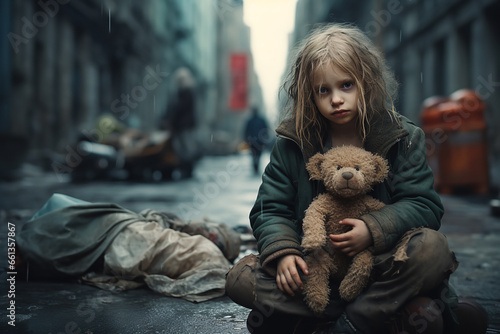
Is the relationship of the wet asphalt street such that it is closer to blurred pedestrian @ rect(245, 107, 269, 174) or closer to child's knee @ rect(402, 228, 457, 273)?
child's knee @ rect(402, 228, 457, 273)

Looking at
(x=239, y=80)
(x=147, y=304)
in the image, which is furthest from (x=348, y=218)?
(x=239, y=80)

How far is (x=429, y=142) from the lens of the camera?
28.8 ft

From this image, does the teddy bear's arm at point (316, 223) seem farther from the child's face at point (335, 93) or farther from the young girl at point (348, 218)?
the child's face at point (335, 93)

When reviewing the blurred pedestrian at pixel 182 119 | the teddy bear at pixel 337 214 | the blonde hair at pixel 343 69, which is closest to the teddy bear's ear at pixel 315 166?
the teddy bear at pixel 337 214

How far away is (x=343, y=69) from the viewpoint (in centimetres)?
207

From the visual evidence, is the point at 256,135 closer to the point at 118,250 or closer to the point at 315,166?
the point at 118,250

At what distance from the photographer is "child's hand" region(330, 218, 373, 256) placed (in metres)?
1.88

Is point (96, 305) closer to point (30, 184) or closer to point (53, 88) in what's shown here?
point (30, 184)

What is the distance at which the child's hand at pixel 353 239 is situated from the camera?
188 cm

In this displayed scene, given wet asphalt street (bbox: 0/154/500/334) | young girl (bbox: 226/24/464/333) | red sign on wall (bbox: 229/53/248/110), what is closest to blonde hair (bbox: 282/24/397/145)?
young girl (bbox: 226/24/464/333)

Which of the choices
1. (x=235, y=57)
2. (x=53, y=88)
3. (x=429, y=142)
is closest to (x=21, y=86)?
(x=53, y=88)

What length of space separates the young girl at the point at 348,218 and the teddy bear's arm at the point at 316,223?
2.0 inches

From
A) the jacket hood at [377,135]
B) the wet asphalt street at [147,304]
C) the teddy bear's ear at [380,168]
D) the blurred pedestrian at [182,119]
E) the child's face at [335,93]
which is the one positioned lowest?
the wet asphalt street at [147,304]

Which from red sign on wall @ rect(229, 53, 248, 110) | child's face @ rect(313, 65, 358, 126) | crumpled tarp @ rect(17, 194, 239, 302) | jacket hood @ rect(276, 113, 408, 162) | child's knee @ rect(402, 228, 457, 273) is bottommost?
crumpled tarp @ rect(17, 194, 239, 302)
